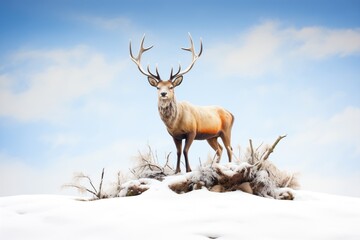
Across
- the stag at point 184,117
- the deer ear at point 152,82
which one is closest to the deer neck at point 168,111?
the stag at point 184,117

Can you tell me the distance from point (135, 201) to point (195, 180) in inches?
39.8

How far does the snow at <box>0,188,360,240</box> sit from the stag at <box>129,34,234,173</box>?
161 centimetres

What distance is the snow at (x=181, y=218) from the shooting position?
15.5 feet

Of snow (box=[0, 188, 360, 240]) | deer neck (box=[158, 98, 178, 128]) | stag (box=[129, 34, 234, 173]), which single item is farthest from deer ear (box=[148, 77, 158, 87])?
snow (box=[0, 188, 360, 240])

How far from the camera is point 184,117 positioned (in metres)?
7.75

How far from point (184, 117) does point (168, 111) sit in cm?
34

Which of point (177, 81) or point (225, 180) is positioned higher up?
point (177, 81)

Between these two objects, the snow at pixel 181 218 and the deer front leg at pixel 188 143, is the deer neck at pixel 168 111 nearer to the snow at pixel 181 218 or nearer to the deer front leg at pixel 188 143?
the deer front leg at pixel 188 143

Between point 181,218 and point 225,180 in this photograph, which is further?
point 225,180

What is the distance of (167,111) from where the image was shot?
7570 mm

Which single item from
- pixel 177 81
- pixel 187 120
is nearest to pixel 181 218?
pixel 187 120

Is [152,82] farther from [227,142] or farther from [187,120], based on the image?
[227,142]

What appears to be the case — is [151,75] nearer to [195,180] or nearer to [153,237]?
[195,180]

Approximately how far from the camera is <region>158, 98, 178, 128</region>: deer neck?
24.6ft
